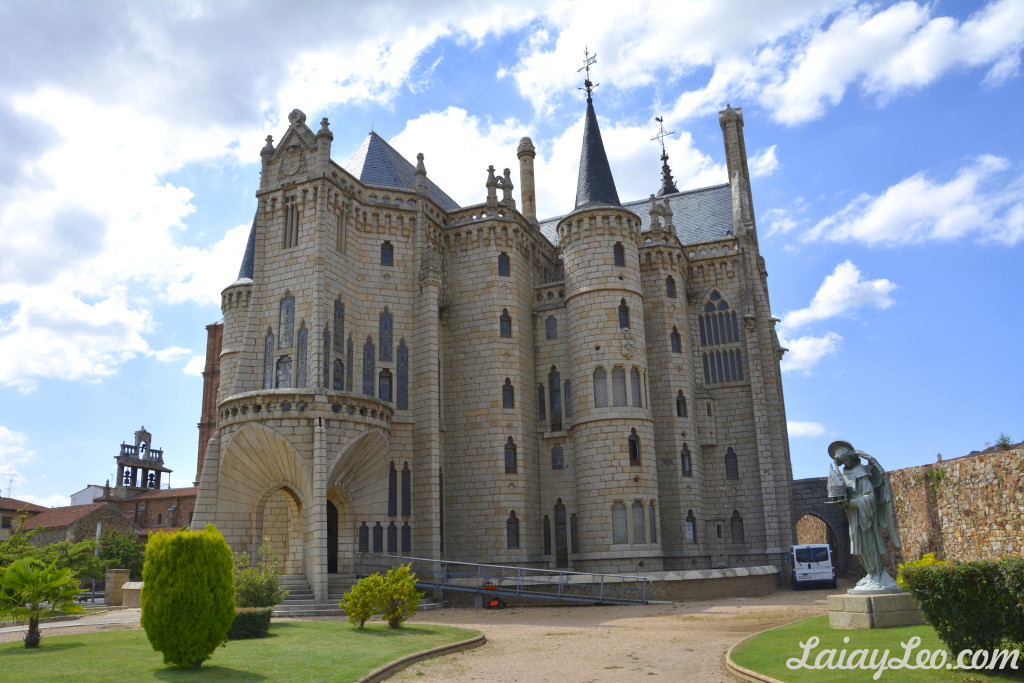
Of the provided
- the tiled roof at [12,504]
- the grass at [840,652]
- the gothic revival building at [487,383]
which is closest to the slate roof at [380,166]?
the gothic revival building at [487,383]

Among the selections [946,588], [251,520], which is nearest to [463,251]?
[251,520]

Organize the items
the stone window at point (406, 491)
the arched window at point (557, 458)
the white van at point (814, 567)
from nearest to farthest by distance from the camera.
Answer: the stone window at point (406, 491) < the white van at point (814, 567) < the arched window at point (557, 458)

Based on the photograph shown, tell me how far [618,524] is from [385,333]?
40.3 ft

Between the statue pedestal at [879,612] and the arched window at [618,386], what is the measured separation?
703 inches

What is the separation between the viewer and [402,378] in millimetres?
32031

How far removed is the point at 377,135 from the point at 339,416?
16.5 metres

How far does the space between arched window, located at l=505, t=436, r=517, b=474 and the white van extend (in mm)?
13043

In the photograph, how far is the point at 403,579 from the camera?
18.8 meters

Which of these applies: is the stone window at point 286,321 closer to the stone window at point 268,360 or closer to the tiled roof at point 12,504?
the stone window at point 268,360

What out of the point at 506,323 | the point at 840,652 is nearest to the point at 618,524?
the point at 506,323

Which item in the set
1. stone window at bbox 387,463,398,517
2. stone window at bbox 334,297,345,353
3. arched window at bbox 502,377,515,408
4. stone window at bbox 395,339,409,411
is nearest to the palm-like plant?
stone window at bbox 387,463,398,517

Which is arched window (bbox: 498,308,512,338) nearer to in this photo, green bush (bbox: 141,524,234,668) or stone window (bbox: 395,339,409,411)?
stone window (bbox: 395,339,409,411)

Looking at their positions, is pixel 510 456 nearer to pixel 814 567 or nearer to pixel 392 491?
pixel 392 491

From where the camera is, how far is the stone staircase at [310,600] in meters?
23.8
